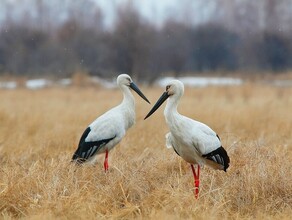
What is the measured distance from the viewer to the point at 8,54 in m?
24.7

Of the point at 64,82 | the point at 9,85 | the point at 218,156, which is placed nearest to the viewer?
the point at 218,156

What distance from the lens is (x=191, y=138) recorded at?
14.5 ft

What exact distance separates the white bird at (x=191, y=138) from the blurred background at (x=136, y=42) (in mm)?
17102

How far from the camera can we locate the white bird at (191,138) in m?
4.41

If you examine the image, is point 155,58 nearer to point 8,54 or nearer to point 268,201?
point 8,54

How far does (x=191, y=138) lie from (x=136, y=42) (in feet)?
62.6

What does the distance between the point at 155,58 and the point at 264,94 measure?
34.1ft

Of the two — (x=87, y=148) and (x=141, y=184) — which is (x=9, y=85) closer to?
(x=87, y=148)

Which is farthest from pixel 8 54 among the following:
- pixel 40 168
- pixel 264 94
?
pixel 40 168

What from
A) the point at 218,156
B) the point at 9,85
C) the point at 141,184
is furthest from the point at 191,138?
the point at 9,85

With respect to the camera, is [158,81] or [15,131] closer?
[15,131]

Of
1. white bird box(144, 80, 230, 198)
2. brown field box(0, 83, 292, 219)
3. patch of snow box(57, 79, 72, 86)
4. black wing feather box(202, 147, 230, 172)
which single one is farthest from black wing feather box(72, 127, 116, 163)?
patch of snow box(57, 79, 72, 86)

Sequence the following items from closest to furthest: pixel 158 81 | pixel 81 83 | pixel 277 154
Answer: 1. pixel 277 154
2. pixel 81 83
3. pixel 158 81

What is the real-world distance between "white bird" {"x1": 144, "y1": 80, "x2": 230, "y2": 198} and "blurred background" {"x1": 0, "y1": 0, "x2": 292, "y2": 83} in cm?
1710
